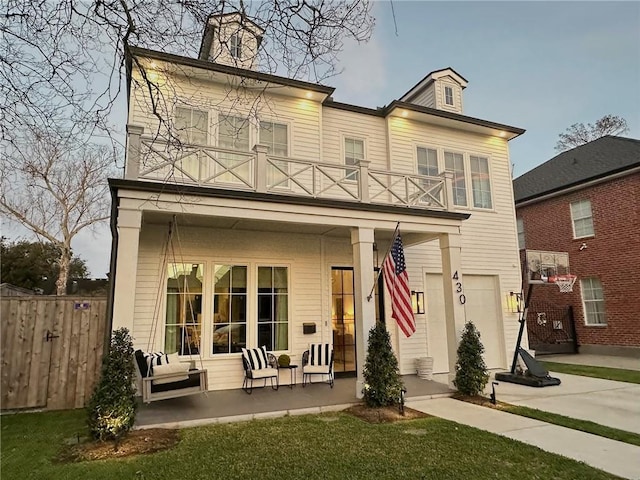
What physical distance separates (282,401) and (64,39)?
19.5 feet

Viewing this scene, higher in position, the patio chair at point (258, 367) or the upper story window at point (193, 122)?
the upper story window at point (193, 122)

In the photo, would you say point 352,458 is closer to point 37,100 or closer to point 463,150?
point 37,100

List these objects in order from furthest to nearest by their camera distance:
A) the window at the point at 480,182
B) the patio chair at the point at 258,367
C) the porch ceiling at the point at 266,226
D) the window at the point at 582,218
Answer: the window at the point at 582,218 < the window at the point at 480,182 < the patio chair at the point at 258,367 < the porch ceiling at the point at 266,226

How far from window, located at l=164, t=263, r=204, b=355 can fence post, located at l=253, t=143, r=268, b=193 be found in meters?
2.49

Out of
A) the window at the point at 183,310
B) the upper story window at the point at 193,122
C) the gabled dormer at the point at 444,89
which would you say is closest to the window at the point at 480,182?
the gabled dormer at the point at 444,89

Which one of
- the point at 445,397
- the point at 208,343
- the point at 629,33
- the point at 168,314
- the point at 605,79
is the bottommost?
the point at 445,397

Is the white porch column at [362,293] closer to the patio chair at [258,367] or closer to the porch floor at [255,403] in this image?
the porch floor at [255,403]

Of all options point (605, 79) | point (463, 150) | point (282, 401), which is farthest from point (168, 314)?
point (605, 79)

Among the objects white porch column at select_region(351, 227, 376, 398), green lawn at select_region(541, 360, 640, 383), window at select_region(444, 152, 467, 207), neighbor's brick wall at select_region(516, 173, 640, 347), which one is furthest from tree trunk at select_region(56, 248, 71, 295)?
neighbor's brick wall at select_region(516, 173, 640, 347)

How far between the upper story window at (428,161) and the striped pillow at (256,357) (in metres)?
6.11

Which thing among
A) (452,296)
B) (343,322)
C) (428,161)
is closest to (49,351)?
(343,322)

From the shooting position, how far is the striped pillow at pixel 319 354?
26.9 feet

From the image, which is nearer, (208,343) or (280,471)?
(280,471)

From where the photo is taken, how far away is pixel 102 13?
387 centimetres
